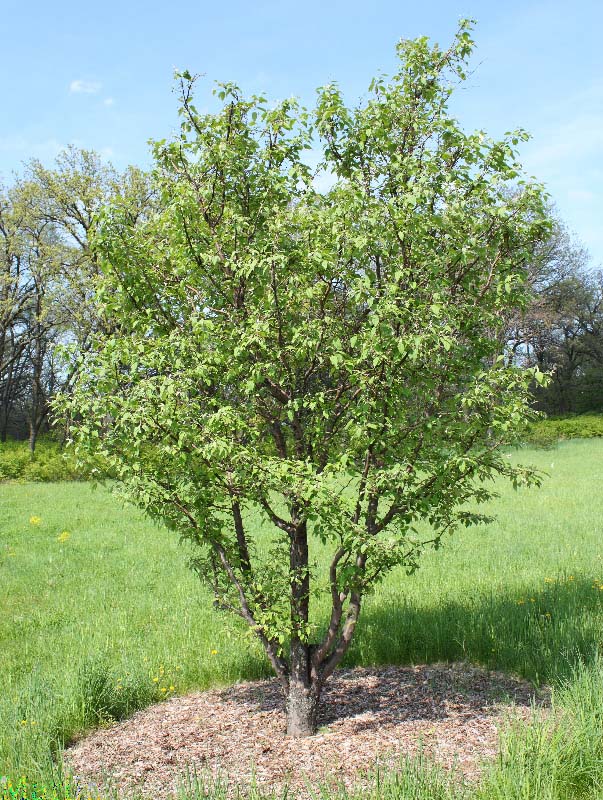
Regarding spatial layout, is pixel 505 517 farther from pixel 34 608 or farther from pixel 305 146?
pixel 305 146

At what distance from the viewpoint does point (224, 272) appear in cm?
523

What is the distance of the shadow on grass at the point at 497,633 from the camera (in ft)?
20.0

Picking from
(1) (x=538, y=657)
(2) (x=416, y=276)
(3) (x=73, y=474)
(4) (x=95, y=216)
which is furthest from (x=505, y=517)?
(3) (x=73, y=474)

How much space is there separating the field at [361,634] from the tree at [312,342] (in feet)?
4.33

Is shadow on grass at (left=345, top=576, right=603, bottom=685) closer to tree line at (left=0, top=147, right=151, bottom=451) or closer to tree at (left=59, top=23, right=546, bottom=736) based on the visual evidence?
tree at (left=59, top=23, right=546, bottom=736)

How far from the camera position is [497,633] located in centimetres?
661

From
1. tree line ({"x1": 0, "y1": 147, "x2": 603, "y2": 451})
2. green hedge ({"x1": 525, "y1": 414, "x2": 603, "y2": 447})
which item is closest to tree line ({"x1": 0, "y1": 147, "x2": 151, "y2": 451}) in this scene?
tree line ({"x1": 0, "y1": 147, "x2": 603, "y2": 451})

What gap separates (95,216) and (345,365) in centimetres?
224

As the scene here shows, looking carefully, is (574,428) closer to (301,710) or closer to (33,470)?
(33,470)

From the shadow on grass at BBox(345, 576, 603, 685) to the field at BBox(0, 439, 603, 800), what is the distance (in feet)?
0.06

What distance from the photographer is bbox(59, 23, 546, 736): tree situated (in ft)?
15.3

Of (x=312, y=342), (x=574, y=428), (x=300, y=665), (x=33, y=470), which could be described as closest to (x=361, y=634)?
(x=300, y=665)

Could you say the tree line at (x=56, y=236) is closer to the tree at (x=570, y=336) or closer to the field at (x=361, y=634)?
the field at (x=361, y=634)

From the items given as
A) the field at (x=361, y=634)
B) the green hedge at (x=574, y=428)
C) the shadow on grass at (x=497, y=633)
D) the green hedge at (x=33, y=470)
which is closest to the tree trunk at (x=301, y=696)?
the field at (x=361, y=634)
